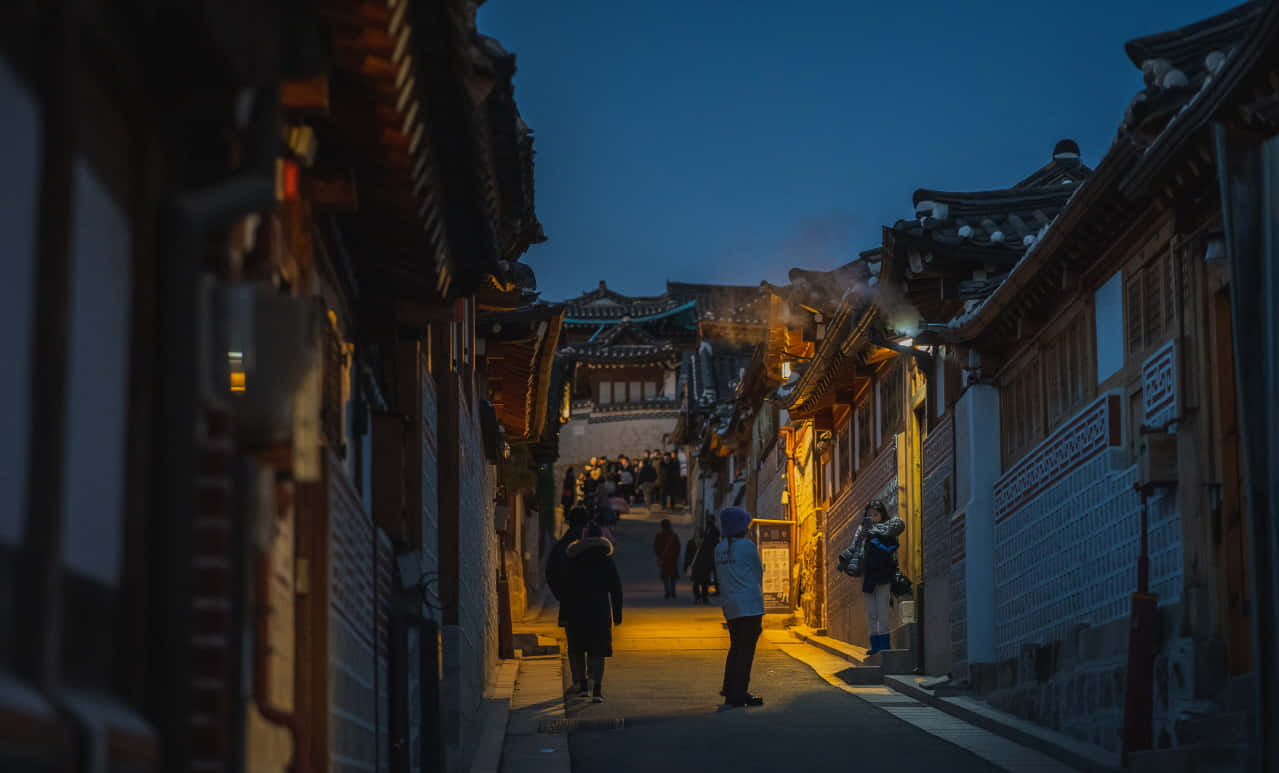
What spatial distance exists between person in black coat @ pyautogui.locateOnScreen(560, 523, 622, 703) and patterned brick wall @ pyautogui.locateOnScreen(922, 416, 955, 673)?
419cm

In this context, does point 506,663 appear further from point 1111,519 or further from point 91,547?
point 91,547

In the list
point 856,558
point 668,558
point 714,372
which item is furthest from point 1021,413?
point 714,372

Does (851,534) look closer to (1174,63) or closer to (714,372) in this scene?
(1174,63)

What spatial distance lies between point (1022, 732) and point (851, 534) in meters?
12.6

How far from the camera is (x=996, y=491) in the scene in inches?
675

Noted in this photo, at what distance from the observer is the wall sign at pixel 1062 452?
12992mm

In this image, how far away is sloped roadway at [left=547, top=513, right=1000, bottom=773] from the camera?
12.1 metres

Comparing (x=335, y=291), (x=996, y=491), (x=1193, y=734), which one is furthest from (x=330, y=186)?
(x=996, y=491)

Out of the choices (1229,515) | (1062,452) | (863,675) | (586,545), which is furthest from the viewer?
(863,675)

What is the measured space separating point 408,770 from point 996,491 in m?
9.16

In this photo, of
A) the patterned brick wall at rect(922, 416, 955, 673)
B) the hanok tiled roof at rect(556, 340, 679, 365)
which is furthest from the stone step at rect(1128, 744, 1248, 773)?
the hanok tiled roof at rect(556, 340, 679, 365)

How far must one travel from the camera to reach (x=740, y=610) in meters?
15.5

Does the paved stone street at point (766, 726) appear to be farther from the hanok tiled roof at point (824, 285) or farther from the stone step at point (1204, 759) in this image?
the hanok tiled roof at point (824, 285)

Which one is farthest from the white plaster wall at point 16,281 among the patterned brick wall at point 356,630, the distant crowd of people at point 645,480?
the distant crowd of people at point 645,480
